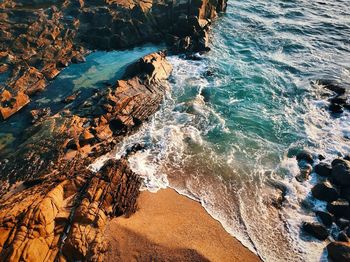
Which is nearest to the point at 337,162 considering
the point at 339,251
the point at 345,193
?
the point at 345,193

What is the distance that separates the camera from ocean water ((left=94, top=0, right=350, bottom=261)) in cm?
1644

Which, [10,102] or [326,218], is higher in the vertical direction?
[10,102]

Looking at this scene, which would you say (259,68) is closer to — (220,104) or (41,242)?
(220,104)

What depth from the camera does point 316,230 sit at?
50.9ft

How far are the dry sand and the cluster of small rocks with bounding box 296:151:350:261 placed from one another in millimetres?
3673

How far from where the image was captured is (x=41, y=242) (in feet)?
43.9

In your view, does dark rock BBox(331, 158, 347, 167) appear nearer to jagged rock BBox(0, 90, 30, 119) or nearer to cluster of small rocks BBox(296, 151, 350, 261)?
cluster of small rocks BBox(296, 151, 350, 261)

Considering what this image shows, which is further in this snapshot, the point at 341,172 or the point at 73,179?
the point at 341,172

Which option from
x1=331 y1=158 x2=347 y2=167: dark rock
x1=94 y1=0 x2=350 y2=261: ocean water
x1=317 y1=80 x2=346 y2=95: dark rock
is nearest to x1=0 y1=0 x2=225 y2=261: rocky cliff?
x1=94 y1=0 x2=350 y2=261: ocean water

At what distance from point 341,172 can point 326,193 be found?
1824 millimetres

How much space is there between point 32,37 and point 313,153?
2845 cm

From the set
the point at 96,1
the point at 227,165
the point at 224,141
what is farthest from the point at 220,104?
the point at 96,1

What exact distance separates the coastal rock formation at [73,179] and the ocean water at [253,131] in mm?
1493

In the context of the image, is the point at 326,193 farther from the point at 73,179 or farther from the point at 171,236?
the point at 73,179
